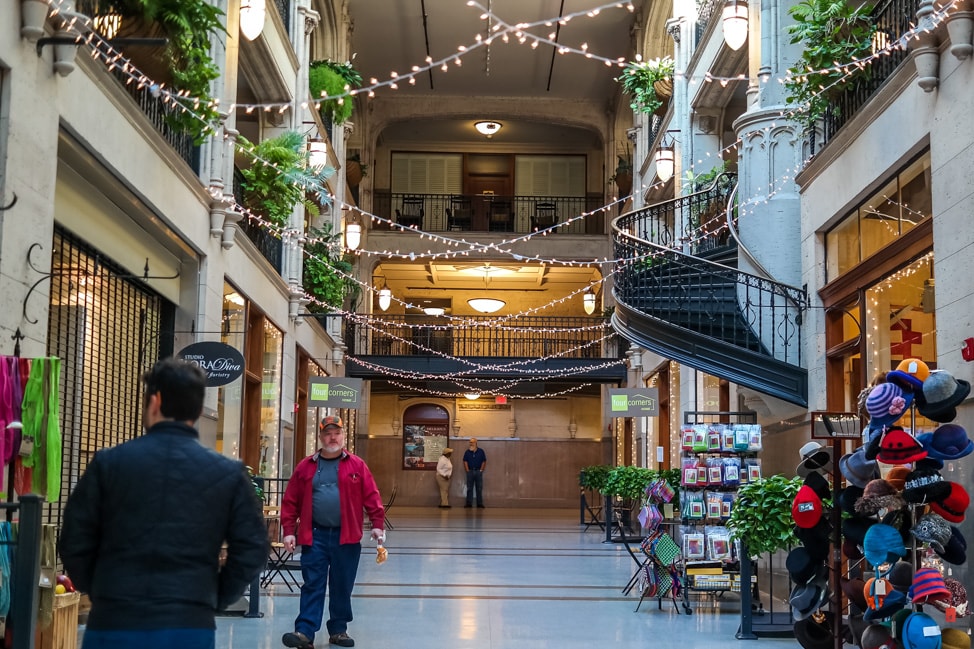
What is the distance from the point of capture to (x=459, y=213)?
28484mm

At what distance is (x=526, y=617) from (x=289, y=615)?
176 centimetres

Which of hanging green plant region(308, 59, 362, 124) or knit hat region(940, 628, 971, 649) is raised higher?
hanging green plant region(308, 59, 362, 124)

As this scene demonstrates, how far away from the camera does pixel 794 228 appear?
12.2 m

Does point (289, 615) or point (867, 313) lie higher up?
point (867, 313)

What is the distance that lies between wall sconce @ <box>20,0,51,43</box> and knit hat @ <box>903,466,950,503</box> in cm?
537

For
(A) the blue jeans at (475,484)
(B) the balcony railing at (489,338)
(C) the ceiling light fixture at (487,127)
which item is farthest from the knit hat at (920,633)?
(C) the ceiling light fixture at (487,127)

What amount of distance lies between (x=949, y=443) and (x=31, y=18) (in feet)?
18.1

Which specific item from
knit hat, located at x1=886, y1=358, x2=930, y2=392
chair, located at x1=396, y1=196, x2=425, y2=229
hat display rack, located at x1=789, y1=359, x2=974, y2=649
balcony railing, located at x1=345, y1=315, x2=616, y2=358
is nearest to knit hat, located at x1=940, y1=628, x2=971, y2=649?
hat display rack, located at x1=789, y1=359, x2=974, y2=649

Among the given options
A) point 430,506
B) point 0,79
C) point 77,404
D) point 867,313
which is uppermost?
point 0,79

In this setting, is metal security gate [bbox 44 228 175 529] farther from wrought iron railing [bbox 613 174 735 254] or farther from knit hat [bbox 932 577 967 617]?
wrought iron railing [bbox 613 174 735 254]

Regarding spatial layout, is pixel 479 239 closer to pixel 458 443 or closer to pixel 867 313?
pixel 458 443

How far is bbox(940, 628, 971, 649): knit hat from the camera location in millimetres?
5910

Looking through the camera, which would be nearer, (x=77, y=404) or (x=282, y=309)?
(x=77, y=404)

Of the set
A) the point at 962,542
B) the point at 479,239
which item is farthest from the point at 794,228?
the point at 479,239
